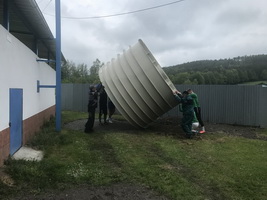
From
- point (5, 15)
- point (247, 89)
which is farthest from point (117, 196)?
point (247, 89)

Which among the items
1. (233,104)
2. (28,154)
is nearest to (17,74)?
(28,154)

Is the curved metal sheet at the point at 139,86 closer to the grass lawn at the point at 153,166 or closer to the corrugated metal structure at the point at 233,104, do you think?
the grass lawn at the point at 153,166

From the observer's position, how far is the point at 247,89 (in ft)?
41.9

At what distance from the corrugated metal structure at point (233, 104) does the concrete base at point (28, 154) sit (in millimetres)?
9444

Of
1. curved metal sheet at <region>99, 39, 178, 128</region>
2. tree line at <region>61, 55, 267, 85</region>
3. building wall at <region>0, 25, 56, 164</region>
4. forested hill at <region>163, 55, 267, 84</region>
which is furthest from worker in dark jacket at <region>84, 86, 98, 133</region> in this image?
forested hill at <region>163, 55, 267, 84</region>

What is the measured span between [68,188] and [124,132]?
18.5 feet

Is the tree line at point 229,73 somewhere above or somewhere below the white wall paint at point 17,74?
above

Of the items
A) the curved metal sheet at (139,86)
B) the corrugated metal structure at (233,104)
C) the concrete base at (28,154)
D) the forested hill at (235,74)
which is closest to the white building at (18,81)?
the concrete base at (28,154)

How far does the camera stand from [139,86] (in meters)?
9.53

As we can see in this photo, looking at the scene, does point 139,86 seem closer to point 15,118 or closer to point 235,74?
point 15,118

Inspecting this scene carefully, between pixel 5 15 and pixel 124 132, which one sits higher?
pixel 5 15

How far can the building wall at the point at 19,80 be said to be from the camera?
5.59m

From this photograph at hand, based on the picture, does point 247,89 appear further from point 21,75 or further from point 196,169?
point 21,75

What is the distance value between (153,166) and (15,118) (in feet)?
11.5
